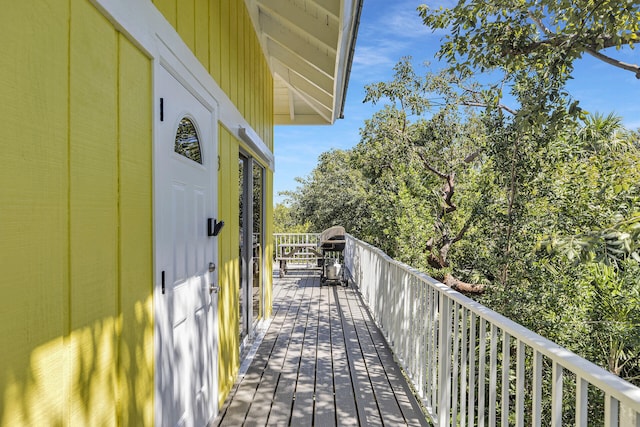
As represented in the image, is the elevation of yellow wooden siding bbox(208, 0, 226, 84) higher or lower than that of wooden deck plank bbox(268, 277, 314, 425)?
higher

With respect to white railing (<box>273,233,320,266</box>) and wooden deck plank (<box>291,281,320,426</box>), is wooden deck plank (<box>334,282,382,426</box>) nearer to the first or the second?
wooden deck plank (<box>291,281,320,426</box>)

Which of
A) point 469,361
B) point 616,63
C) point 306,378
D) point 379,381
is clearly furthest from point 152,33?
point 616,63

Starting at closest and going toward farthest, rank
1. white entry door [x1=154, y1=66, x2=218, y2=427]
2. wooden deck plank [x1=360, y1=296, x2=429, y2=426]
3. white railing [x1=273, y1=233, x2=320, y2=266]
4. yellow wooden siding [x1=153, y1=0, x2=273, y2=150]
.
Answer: white entry door [x1=154, y1=66, x2=218, y2=427], yellow wooden siding [x1=153, y1=0, x2=273, y2=150], wooden deck plank [x1=360, y1=296, x2=429, y2=426], white railing [x1=273, y1=233, x2=320, y2=266]

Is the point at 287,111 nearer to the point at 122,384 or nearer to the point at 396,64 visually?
the point at 396,64

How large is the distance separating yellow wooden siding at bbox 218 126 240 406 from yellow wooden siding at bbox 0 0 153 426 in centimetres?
127

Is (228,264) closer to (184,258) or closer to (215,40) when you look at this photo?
(184,258)

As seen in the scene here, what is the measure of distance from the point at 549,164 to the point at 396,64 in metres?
4.13

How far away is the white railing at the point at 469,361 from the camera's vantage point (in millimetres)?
1099

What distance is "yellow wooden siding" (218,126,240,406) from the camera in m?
2.90

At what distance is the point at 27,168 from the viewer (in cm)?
95

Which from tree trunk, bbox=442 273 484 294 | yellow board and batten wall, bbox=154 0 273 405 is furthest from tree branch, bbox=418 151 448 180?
yellow board and batten wall, bbox=154 0 273 405

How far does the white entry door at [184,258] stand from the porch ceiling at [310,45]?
1.45m

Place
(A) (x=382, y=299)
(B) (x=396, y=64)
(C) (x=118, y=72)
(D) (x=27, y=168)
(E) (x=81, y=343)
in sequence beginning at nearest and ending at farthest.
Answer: (D) (x=27, y=168)
(E) (x=81, y=343)
(C) (x=118, y=72)
(A) (x=382, y=299)
(B) (x=396, y=64)

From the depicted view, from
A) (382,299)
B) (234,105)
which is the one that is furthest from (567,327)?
(234,105)
